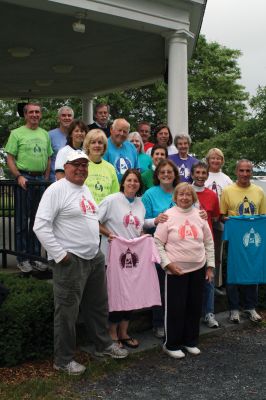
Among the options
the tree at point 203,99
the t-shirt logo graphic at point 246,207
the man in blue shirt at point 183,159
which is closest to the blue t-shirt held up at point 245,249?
the t-shirt logo graphic at point 246,207

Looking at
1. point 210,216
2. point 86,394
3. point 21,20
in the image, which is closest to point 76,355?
point 86,394

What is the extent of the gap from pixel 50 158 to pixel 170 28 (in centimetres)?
311

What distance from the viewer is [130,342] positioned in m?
4.99

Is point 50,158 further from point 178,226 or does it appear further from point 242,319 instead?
point 242,319

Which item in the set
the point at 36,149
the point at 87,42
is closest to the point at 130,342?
the point at 36,149

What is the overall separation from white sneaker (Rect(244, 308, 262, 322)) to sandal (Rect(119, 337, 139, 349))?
1.71m

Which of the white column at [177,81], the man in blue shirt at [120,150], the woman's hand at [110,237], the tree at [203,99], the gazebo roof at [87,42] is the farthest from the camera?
the tree at [203,99]

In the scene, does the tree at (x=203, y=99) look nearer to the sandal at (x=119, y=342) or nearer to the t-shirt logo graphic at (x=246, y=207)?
Answer: the t-shirt logo graphic at (x=246, y=207)

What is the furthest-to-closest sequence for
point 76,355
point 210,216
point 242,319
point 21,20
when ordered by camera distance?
point 21,20 → point 242,319 → point 210,216 → point 76,355

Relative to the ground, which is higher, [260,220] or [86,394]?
[260,220]

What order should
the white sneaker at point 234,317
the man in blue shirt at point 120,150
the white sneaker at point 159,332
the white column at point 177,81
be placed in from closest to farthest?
1. the white sneaker at point 159,332
2. the man in blue shirt at point 120,150
3. the white sneaker at point 234,317
4. the white column at point 177,81

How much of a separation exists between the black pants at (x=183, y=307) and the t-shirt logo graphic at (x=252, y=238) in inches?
45.0

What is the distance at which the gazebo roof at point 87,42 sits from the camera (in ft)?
23.8

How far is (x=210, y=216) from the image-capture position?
18.5 ft
